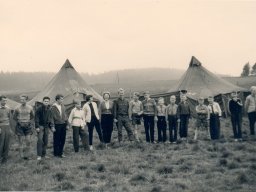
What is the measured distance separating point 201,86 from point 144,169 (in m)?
13.3

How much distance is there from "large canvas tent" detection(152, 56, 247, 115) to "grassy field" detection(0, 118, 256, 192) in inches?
353

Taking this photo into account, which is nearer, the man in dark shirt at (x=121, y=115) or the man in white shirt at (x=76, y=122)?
the man in white shirt at (x=76, y=122)

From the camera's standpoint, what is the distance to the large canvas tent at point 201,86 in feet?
63.3

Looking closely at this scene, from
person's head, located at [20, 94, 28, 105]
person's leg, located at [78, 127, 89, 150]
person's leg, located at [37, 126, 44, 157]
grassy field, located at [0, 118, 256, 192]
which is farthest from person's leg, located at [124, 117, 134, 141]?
person's head, located at [20, 94, 28, 105]

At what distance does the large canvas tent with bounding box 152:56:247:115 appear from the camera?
63.3 feet

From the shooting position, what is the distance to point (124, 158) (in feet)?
28.5

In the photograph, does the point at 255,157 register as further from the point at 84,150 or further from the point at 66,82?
the point at 66,82

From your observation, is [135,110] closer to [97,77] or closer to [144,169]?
[144,169]

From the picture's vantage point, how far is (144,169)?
24.4ft

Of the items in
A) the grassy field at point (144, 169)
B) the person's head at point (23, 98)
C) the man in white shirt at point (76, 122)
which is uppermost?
the person's head at point (23, 98)

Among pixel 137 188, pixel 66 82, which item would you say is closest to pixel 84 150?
pixel 137 188

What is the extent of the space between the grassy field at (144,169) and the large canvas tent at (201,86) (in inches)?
353

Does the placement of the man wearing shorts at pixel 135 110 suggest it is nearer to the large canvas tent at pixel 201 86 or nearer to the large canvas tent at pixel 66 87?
the large canvas tent at pixel 66 87

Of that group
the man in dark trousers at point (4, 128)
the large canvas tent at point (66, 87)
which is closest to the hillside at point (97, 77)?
the large canvas tent at point (66, 87)
